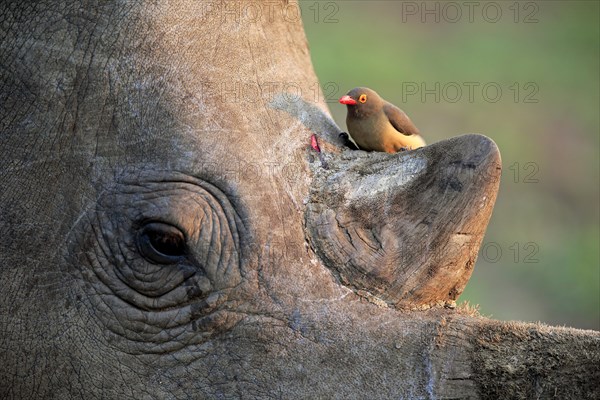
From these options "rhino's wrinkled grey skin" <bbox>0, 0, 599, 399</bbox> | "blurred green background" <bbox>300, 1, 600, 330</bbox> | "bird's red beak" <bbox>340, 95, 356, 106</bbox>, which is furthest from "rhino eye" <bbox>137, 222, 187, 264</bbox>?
"blurred green background" <bbox>300, 1, 600, 330</bbox>

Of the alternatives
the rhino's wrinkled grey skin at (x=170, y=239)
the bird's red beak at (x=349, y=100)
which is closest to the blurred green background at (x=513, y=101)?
the bird's red beak at (x=349, y=100)

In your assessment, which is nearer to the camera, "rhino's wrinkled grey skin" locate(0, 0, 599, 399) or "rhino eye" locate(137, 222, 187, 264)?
"rhino's wrinkled grey skin" locate(0, 0, 599, 399)

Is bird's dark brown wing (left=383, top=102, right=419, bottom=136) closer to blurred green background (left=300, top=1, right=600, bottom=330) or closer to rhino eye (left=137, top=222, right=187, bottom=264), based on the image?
rhino eye (left=137, top=222, right=187, bottom=264)

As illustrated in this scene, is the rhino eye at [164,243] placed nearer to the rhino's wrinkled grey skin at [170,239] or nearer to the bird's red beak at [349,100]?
the rhino's wrinkled grey skin at [170,239]

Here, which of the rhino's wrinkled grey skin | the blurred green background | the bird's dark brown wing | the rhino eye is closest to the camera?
the rhino's wrinkled grey skin

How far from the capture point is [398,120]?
5.55m

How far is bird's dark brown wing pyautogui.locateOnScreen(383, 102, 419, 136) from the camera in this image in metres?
5.52

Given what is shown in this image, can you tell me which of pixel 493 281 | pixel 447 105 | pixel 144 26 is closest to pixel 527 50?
pixel 447 105

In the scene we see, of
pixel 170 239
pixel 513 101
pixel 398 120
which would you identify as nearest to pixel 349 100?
pixel 398 120

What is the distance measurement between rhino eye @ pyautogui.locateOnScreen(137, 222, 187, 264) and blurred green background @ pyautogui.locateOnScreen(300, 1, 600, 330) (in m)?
6.18

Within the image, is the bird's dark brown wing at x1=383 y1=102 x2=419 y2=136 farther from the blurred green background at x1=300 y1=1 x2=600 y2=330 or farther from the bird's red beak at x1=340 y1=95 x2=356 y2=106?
the blurred green background at x1=300 y1=1 x2=600 y2=330

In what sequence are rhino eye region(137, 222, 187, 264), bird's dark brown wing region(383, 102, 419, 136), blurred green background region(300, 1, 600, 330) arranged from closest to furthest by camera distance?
1. rhino eye region(137, 222, 187, 264)
2. bird's dark brown wing region(383, 102, 419, 136)
3. blurred green background region(300, 1, 600, 330)

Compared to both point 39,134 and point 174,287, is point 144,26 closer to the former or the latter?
point 39,134

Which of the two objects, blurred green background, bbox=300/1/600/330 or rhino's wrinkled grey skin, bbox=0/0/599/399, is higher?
rhino's wrinkled grey skin, bbox=0/0/599/399
